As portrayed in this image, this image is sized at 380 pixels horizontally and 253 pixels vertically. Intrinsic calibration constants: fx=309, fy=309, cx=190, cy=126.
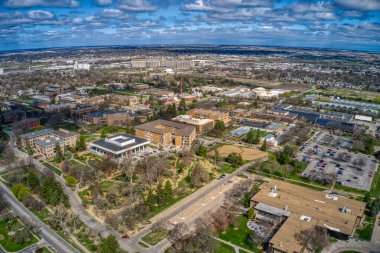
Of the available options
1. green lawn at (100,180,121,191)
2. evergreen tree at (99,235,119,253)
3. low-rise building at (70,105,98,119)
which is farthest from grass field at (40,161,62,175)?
low-rise building at (70,105,98,119)

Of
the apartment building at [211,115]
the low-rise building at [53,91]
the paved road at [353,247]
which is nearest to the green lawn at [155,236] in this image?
the paved road at [353,247]

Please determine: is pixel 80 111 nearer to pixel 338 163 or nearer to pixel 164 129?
pixel 164 129

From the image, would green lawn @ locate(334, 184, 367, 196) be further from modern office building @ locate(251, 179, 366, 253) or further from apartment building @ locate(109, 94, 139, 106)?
apartment building @ locate(109, 94, 139, 106)

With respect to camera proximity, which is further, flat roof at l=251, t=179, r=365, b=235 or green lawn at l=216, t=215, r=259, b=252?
flat roof at l=251, t=179, r=365, b=235

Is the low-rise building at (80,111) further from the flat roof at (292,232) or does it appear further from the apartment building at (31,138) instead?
the flat roof at (292,232)

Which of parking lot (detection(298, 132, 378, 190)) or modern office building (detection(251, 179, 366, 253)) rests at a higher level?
modern office building (detection(251, 179, 366, 253))

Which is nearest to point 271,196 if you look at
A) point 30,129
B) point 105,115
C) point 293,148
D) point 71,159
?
point 293,148

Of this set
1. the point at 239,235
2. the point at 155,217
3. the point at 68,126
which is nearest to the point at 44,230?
the point at 155,217
